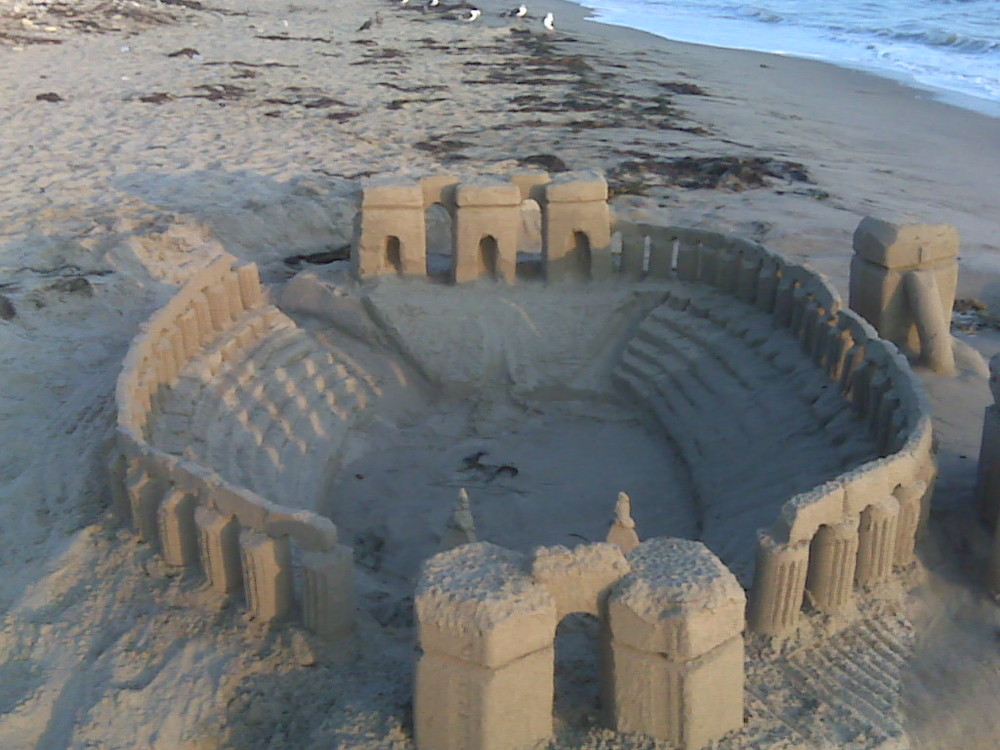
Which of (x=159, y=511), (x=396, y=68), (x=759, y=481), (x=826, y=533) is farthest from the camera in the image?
(x=396, y=68)

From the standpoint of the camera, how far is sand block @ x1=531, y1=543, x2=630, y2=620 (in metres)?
3.77

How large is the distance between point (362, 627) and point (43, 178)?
9.08 m

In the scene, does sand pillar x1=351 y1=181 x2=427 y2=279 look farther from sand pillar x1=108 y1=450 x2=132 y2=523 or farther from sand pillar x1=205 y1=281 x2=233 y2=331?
sand pillar x1=108 y1=450 x2=132 y2=523

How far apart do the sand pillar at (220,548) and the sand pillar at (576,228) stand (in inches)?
191


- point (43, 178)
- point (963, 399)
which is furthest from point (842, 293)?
point (43, 178)

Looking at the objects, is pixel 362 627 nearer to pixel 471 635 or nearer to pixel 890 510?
pixel 471 635

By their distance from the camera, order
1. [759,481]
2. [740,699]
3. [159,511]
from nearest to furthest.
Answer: [740,699] < [159,511] < [759,481]

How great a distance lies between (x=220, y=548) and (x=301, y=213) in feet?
23.8

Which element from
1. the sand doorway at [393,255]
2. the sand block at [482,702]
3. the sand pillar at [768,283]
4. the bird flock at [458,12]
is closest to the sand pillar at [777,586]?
the sand block at [482,702]

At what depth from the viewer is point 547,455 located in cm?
797

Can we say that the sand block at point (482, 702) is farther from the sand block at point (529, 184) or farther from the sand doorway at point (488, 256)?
the sand block at point (529, 184)

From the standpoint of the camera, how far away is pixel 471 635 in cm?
361

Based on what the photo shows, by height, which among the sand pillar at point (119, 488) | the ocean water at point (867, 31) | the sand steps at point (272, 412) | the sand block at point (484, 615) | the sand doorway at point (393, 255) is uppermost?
the ocean water at point (867, 31)

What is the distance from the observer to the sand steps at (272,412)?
666 centimetres
